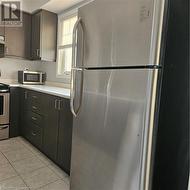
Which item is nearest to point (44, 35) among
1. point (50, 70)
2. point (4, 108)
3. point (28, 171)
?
point (50, 70)

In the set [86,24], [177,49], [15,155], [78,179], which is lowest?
[15,155]

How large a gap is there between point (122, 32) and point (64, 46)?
2.30m

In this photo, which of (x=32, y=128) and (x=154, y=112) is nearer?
(x=154, y=112)

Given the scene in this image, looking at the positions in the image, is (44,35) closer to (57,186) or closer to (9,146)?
(9,146)

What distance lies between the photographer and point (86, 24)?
1366mm

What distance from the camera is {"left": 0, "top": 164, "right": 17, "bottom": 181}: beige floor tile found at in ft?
6.23

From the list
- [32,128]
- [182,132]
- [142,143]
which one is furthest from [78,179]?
[32,128]

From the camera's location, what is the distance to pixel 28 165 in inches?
84.7

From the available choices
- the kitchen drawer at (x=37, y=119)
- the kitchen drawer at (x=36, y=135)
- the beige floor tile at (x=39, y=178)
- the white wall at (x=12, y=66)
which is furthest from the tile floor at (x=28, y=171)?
the white wall at (x=12, y=66)

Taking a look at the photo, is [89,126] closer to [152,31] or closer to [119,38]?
[119,38]

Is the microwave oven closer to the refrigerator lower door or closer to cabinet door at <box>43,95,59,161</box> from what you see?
cabinet door at <box>43,95,59,161</box>

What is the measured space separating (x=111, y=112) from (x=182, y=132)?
446 millimetres

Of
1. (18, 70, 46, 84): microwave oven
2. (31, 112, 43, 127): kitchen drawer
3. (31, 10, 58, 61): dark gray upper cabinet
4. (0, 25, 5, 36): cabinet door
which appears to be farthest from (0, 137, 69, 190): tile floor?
(0, 25, 5, 36): cabinet door

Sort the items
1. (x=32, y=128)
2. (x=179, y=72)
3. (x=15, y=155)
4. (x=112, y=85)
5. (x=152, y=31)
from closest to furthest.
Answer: (x=152, y=31)
(x=179, y=72)
(x=112, y=85)
(x=15, y=155)
(x=32, y=128)
